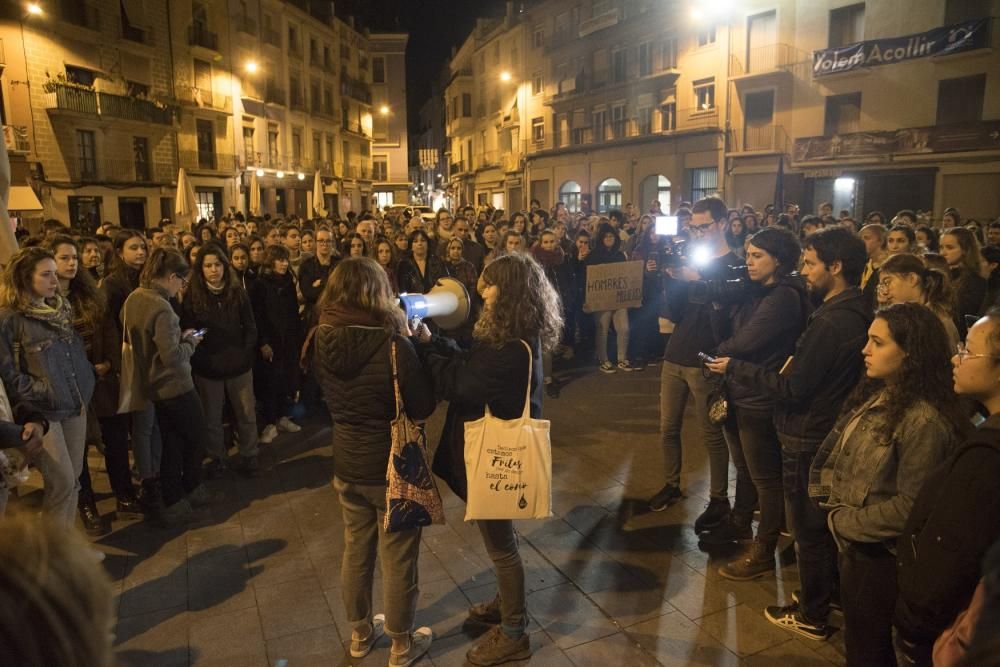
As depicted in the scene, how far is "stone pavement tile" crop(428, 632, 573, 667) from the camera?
3221 millimetres

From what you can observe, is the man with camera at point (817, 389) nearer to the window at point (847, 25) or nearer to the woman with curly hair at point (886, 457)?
the woman with curly hair at point (886, 457)

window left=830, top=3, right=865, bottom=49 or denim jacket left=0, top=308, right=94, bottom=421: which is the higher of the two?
window left=830, top=3, right=865, bottom=49

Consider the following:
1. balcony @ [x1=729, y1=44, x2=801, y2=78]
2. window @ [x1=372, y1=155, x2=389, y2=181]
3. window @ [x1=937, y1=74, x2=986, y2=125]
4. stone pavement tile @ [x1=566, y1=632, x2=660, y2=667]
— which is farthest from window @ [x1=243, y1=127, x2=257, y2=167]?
stone pavement tile @ [x1=566, y1=632, x2=660, y2=667]

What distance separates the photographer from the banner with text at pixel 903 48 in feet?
66.5

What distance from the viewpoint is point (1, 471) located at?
3.01m

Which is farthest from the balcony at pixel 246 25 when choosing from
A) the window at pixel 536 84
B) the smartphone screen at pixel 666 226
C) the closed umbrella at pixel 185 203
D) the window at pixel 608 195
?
the smartphone screen at pixel 666 226

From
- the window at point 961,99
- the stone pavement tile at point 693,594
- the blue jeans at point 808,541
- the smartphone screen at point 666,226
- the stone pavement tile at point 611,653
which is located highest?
the window at point 961,99

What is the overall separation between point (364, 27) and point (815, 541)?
56.1 meters

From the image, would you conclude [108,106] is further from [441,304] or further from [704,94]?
[441,304]

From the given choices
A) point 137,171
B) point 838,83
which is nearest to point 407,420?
point 838,83

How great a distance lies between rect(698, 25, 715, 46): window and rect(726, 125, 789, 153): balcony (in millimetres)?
3904

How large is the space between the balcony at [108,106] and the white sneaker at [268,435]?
2382cm

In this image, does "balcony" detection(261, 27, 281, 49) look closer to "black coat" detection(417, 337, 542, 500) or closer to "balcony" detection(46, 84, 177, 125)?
"balcony" detection(46, 84, 177, 125)

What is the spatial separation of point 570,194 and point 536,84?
7.08 meters
